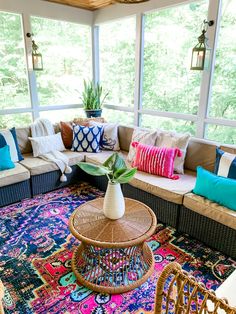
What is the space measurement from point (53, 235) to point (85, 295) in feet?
2.63

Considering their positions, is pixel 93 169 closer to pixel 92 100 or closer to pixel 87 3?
pixel 92 100

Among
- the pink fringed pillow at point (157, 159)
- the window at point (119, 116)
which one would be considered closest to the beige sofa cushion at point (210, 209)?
the pink fringed pillow at point (157, 159)

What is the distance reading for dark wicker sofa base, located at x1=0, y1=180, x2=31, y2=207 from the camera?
2797 millimetres

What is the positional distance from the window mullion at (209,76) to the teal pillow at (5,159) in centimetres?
253

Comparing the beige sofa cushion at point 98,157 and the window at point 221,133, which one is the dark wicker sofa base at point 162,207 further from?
the window at point 221,133

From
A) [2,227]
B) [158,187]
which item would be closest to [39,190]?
[2,227]

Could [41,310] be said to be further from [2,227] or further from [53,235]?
[2,227]

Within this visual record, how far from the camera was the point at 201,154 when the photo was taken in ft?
9.14

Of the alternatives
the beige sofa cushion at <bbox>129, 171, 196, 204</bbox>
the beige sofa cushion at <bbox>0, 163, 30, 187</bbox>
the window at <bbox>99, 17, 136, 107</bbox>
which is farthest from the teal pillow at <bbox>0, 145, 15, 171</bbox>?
the window at <bbox>99, 17, 136, 107</bbox>

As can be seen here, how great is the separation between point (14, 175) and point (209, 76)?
2.73m

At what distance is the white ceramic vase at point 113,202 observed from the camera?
1.82 m

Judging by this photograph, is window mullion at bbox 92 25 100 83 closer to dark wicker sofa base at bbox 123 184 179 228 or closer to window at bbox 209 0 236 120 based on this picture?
window at bbox 209 0 236 120

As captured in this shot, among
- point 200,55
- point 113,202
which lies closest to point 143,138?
point 200,55

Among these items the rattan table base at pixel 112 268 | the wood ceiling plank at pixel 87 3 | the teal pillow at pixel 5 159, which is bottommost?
the rattan table base at pixel 112 268
